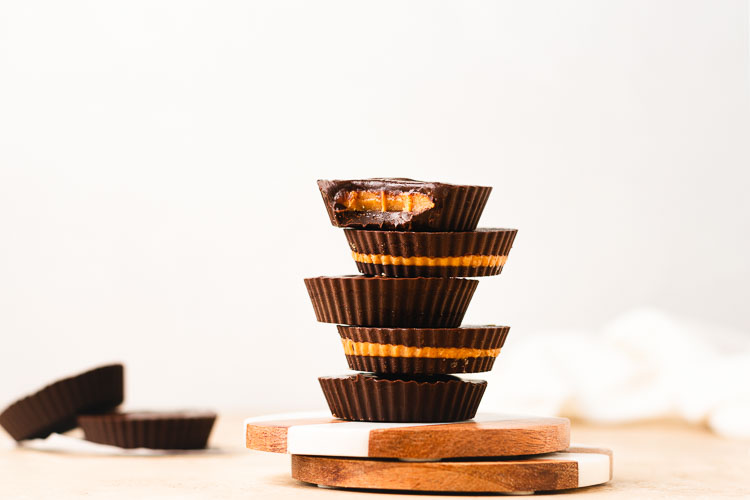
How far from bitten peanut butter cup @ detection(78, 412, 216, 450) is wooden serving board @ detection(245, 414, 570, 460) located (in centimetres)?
74

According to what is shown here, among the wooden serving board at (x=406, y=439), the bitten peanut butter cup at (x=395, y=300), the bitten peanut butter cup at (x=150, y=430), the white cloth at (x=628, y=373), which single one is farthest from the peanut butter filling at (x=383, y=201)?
the white cloth at (x=628, y=373)

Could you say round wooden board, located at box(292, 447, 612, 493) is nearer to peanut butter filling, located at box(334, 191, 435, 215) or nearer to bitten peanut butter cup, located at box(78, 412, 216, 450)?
peanut butter filling, located at box(334, 191, 435, 215)

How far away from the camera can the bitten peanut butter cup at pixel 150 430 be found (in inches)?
110

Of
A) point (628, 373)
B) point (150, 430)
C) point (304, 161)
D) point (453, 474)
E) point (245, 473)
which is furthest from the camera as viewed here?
point (304, 161)

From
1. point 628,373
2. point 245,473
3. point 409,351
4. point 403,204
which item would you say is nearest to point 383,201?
point 403,204

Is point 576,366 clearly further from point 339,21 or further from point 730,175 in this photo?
point 339,21

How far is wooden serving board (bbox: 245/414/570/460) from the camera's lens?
201cm

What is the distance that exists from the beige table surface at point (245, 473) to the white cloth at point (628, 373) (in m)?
0.23

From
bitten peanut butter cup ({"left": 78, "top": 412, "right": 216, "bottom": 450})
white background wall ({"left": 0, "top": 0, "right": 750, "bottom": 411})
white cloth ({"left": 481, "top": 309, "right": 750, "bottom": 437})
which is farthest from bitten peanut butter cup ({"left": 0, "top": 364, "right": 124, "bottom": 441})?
white background wall ({"left": 0, "top": 0, "right": 750, "bottom": 411})

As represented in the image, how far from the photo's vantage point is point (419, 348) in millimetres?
2098

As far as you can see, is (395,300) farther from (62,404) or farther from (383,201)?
(62,404)

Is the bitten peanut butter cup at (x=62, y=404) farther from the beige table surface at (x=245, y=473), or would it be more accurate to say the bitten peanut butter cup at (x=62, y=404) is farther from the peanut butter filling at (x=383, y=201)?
the peanut butter filling at (x=383, y=201)

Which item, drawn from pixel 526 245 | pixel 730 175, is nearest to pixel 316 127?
pixel 526 245

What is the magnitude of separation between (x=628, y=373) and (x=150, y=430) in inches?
60.6
